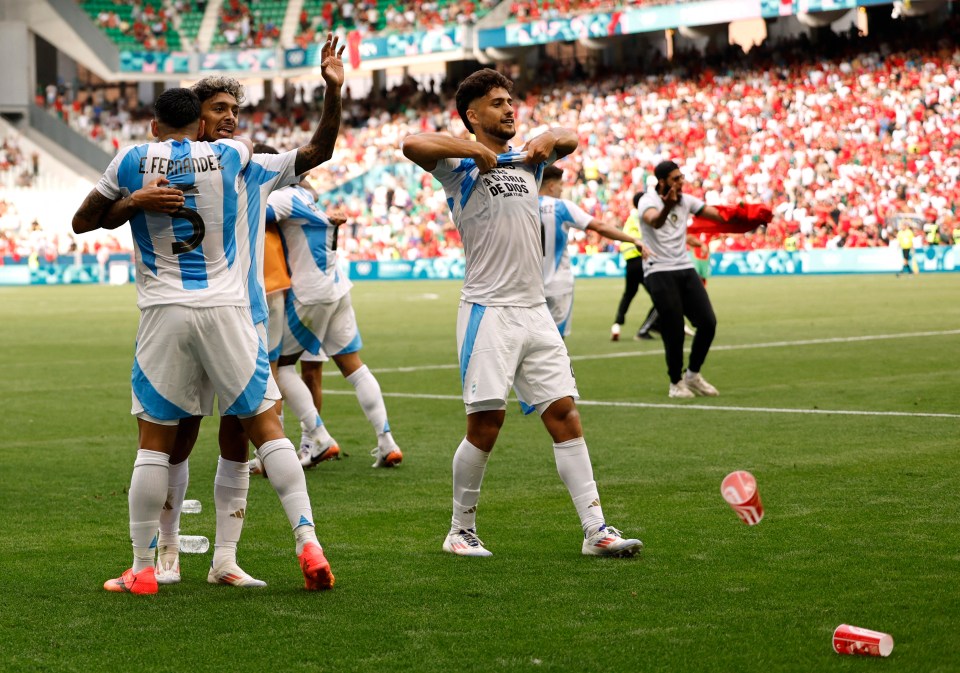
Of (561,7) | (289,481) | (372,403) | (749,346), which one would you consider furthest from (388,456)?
(561,7)

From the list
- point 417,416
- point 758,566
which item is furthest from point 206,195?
point 417,416

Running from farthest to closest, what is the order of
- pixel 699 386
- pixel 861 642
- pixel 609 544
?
pixel 699 386, pixel 609 544, pixel 861 642

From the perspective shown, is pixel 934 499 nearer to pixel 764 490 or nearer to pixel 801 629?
A: pixel 764 490

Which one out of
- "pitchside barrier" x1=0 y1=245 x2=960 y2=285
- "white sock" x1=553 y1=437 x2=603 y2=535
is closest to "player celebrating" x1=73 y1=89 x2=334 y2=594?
"white sock" x1=553 y1=437 x2=603 y2=535

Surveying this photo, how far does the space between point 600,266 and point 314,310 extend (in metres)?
32.6

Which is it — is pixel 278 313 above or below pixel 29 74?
below

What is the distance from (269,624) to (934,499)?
3849 mm

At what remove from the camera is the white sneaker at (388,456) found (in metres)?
9.23

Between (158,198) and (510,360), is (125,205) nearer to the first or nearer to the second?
(158,198)

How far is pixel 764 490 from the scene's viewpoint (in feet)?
25.4

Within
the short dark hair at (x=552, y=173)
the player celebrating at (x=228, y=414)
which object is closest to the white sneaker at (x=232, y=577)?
the player celebrating at (x=228, y=414)

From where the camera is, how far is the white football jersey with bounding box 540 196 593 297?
12.6 meters

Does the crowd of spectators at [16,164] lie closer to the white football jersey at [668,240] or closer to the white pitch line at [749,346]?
the white pitch line at [749,346]

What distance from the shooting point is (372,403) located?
31.4 feet
